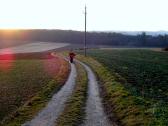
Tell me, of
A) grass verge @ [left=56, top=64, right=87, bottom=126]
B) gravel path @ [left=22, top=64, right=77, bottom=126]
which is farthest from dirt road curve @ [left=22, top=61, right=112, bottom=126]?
grass verge @ [left=56, top=64, right=87, bottom=126]

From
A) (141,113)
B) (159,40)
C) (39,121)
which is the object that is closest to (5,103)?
(39,121)

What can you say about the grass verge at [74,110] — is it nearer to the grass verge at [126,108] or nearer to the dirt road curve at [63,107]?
the dirt road curve at [63,107]

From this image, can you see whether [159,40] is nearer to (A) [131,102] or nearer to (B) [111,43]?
(B) [111,43]

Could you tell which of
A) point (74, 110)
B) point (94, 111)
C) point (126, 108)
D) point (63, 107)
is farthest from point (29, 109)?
point (126, 108)

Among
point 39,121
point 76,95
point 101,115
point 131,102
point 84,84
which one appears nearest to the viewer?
point 39,121

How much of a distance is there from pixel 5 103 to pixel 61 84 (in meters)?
9.21

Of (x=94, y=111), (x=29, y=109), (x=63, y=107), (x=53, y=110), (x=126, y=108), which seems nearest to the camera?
(x=126, y=108)

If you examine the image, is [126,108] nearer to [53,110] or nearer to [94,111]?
[94,111]

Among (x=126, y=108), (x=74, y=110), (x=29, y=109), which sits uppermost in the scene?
(x=126, y=108)

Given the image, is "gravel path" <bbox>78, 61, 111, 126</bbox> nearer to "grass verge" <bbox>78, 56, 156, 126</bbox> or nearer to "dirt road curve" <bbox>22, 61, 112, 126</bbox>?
"dirt road curve" <bbox>22, 61, 112, 126</bbox>

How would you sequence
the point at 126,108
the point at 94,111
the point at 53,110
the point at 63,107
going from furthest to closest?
the point at 63,107 → the point at 53,110 → the point at 94,111 → the point at 126,108

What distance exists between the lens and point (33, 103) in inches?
950

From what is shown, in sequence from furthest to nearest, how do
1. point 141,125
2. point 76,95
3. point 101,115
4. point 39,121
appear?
1. point 76,95
2. point 101,115
3. point 39,121
4. point 141,125

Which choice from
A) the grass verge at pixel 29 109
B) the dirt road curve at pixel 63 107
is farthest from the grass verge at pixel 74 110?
the grass verge at pixel 29 109
